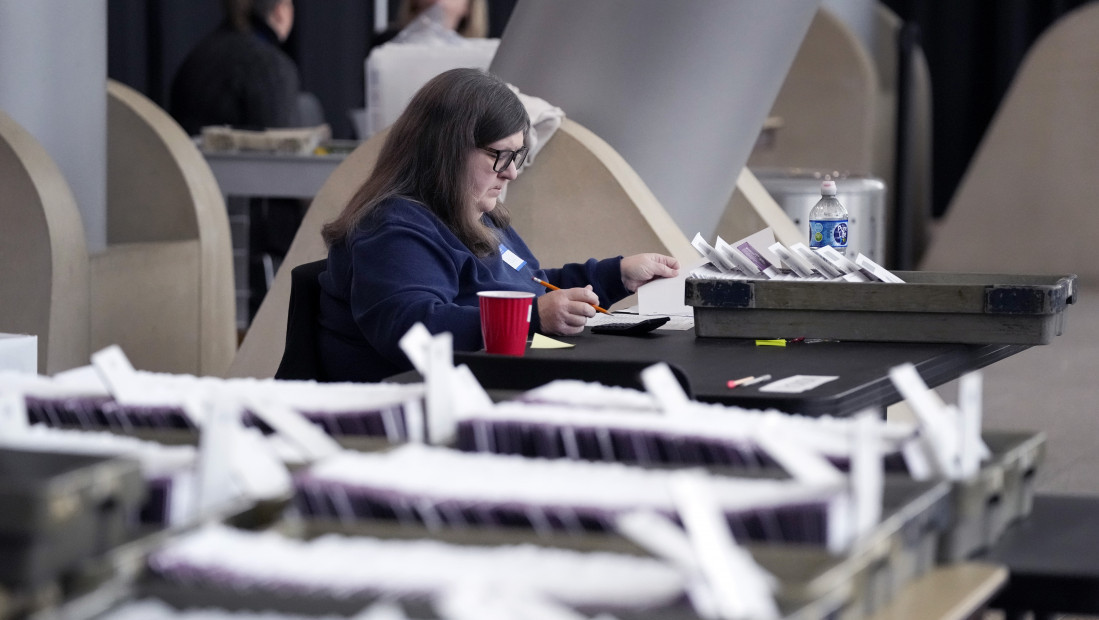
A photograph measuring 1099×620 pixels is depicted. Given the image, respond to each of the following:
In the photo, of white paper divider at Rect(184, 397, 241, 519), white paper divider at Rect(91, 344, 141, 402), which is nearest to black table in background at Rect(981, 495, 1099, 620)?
white paper divider at Rect(184, 397, 241, 519)

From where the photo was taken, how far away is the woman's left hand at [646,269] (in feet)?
7.86

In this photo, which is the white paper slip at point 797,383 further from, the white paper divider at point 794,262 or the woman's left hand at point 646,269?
the woman's left hand at point 646,269

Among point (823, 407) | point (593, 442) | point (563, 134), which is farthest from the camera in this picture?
point (563, 134)

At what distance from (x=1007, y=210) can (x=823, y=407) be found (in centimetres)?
553

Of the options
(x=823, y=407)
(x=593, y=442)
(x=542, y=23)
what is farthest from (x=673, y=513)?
(x=542, y=23)

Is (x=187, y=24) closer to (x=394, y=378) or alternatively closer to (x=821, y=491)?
(x=394, y=378)

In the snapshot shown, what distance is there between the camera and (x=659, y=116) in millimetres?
3186

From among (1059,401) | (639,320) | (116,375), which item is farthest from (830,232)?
(1059,401)

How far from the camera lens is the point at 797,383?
1.65m

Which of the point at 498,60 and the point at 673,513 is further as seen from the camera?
the point at 498,60

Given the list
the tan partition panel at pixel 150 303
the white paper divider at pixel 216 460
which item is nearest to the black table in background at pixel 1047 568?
the white paper divider at pixel 216 460

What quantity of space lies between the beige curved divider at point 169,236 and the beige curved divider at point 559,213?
30cm

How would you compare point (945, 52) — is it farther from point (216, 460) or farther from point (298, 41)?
point (216, 460)

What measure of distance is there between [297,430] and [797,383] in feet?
2.53
